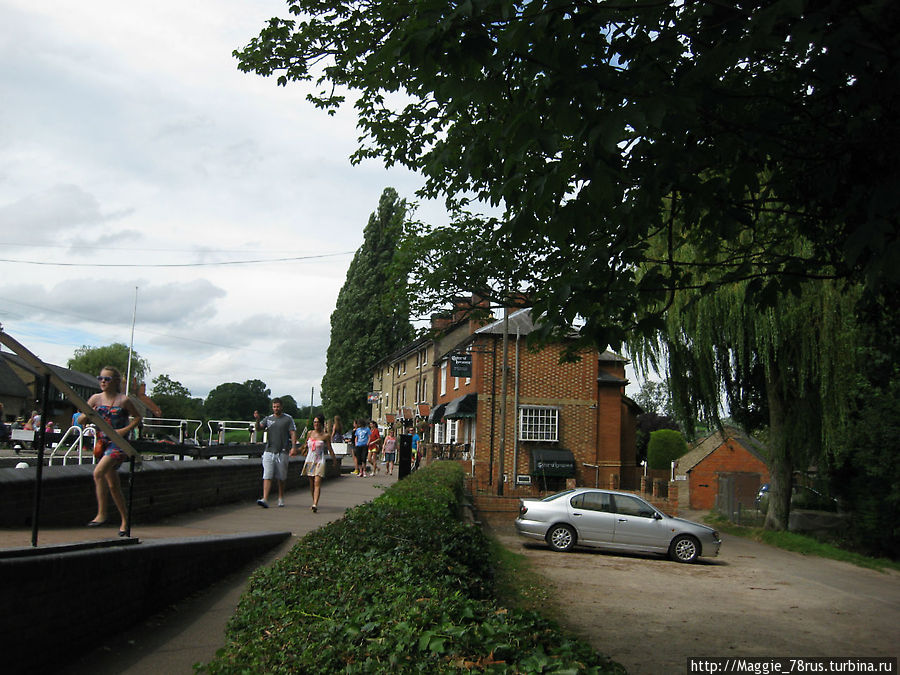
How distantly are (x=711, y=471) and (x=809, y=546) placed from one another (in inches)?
493

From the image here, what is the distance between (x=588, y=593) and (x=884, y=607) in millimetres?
5514

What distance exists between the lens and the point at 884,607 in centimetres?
1418

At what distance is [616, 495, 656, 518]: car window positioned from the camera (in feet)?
64.0

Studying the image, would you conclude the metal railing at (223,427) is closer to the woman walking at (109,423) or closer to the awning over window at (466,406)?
the awning over window at (466,406)

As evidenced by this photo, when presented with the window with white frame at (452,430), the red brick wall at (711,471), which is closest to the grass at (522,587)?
the red brick wall at (711,471)

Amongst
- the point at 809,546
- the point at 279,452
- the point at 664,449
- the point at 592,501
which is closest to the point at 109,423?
the point at 279,452

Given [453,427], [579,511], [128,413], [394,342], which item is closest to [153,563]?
[128,413]

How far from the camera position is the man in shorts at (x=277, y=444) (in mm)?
13039

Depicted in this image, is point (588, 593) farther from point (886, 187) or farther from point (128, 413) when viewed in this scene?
point (886, 187)

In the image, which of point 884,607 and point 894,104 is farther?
point 884,607

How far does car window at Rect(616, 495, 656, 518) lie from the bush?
28.6 m

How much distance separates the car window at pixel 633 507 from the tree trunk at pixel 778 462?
4996 mm

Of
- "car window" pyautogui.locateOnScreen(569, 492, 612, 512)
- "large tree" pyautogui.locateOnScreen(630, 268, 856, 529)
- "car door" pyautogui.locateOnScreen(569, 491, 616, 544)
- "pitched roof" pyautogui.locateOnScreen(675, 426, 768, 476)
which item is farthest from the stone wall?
"pitched roof" pyautogui.locateOnScreen(675, 426, 768, 476)

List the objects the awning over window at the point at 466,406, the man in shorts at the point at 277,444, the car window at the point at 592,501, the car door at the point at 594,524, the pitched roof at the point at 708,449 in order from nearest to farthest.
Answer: the man in shorts at the point at 277,444, the car door at the point at 594,524, the car window at the point at 592,501, the pitched roof at the point at 708,449, the awning over window at the point at 466,406
